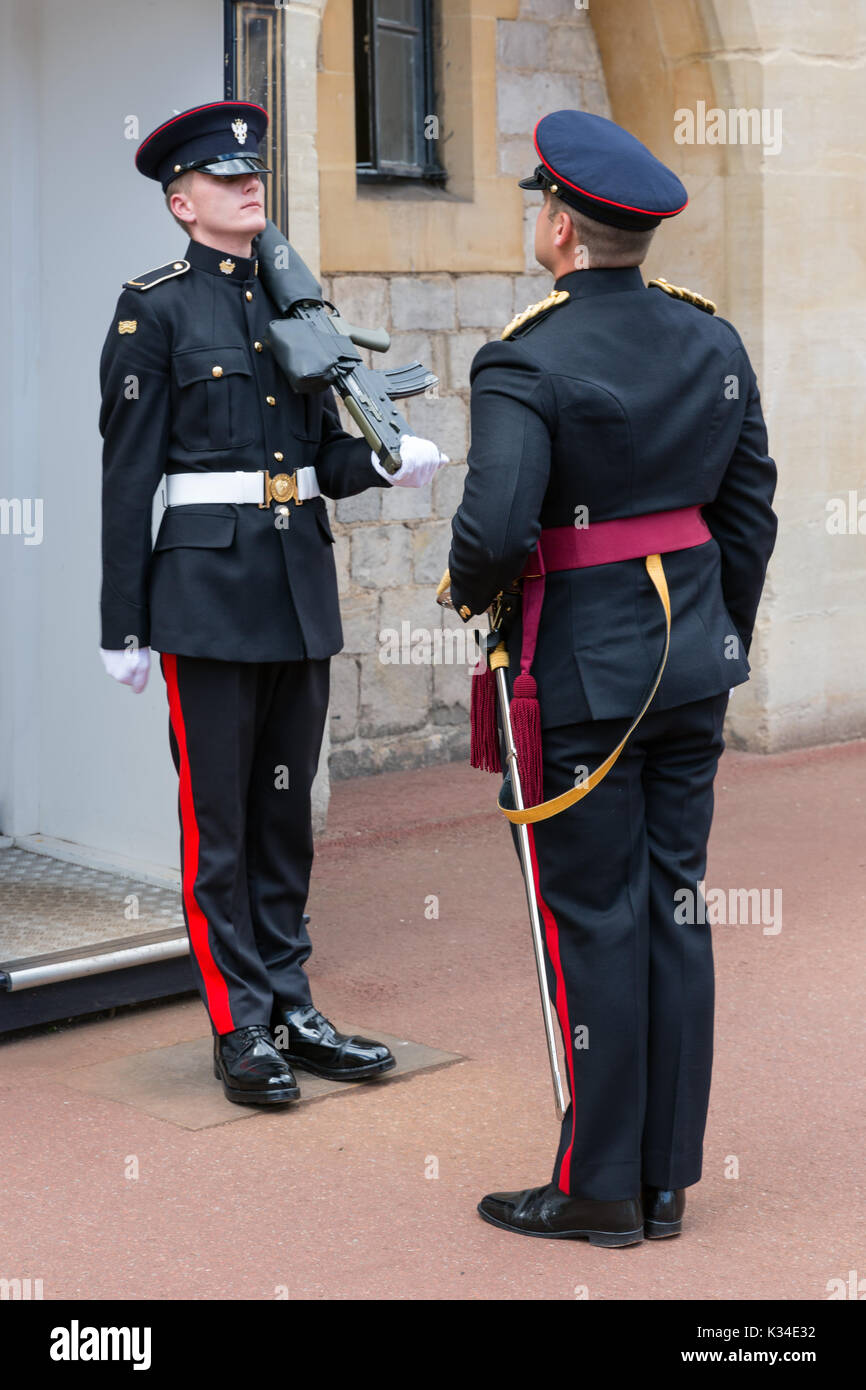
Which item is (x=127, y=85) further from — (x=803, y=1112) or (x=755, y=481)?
(x=803, y=1112)

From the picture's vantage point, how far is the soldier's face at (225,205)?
3.97 metres

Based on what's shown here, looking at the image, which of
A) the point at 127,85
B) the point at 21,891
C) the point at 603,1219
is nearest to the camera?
the point at 603,1219

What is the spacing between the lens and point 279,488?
4.04 m

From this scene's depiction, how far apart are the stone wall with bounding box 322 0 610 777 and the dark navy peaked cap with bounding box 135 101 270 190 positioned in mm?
3191

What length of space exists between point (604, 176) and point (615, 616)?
72cm

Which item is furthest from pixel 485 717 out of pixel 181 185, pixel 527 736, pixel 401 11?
pixel 401 11

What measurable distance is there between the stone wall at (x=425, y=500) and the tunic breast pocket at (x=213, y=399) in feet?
10.6

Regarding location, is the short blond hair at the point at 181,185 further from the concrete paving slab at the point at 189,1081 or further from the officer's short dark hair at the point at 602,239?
the concrete paving slab at the point at 189,1081

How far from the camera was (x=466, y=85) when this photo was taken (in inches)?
301

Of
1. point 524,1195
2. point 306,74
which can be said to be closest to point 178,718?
point 524,1195

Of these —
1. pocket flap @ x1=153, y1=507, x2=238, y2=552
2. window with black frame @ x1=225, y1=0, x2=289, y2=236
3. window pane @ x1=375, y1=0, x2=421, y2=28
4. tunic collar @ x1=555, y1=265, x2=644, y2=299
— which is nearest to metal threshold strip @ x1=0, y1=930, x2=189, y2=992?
pocket flap @ x1=153, y1=507, x2=238, y2=552

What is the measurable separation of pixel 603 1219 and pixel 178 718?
4.66 ft

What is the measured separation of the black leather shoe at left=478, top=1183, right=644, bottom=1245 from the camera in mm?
3305

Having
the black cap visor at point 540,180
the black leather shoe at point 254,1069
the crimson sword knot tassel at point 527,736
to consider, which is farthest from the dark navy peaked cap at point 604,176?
the black leather shoe at point 254,1069
